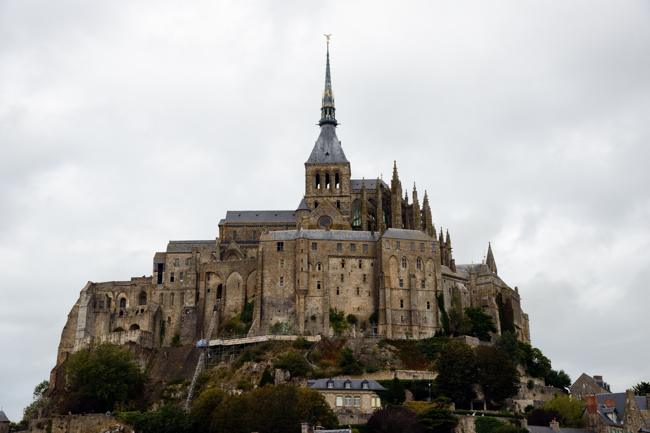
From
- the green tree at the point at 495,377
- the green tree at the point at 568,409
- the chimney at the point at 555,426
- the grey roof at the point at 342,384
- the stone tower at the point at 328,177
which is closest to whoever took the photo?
the chimney at the point at 555,426

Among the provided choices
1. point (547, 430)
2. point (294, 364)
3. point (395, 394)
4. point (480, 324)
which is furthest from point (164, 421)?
point (480, 324)

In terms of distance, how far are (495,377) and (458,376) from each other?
135 inches

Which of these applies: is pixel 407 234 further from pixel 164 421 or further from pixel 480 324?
pixel 164 421

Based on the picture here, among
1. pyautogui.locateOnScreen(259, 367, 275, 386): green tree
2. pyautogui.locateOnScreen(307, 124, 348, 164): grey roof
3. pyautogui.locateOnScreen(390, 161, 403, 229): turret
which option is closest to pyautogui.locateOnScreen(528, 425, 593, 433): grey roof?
pyautogui.locateOnScreen(259, 367, 275, 386): green tree

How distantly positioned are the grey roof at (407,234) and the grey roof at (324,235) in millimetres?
1749

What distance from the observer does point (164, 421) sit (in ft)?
268

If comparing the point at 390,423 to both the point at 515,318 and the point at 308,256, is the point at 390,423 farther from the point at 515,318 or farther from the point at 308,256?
the point at 515,318

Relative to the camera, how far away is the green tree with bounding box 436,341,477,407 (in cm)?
8425

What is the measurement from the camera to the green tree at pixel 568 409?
8119 cm

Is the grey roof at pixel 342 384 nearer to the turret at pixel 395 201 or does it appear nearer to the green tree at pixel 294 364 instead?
the green tree at pixel 294 364

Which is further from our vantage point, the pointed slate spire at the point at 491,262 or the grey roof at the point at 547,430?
the pointed slate spire at the point at 491,262

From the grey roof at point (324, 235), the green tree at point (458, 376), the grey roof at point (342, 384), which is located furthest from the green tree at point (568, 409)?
the grey roof at point (324, 235)

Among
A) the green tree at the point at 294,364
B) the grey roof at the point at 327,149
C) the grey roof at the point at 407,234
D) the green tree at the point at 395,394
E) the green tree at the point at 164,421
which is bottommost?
the green tree at the point at 164,421

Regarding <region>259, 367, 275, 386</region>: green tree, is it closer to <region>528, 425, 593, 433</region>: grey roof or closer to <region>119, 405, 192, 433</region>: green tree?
<region>119, 405, 192, 433</region>: green tree
